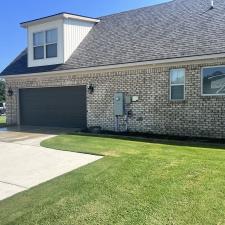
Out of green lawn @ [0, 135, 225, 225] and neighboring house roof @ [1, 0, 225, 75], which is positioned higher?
neighboring house roof @ [1, 0, 225, 75]

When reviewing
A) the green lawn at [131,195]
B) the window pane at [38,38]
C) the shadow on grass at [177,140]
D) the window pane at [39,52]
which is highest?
the window pane at [38,38]

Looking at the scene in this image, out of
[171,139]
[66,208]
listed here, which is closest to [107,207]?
[66,208]

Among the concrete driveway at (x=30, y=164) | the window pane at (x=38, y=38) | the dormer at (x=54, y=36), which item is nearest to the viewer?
the concrete driveway at (x=30, y=164)

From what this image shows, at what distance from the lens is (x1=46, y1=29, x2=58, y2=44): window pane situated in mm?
17203

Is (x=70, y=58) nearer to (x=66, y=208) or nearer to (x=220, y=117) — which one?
(x=220, y=117)

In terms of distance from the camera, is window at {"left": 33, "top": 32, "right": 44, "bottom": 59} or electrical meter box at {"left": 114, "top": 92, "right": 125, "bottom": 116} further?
Answer: window at {"left": 33, "top": 32, "right": 44, "bottom": 59}

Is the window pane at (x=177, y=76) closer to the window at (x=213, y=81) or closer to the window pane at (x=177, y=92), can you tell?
the window pane at (x=177, y=92)

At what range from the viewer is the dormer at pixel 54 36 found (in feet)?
55.3

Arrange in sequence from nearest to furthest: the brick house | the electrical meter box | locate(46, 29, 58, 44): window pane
Result: the brick house
the electrical meter box
locate(46, 29, 58, 44): window pane

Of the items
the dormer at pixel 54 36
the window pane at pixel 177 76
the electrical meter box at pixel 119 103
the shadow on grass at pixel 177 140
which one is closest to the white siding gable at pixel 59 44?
the dormer at pixel 54 36

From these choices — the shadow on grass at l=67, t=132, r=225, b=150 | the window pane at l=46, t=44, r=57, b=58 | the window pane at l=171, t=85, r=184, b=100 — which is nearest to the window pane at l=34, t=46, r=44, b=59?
the window pane at l=46, t=44, r=57, b=58

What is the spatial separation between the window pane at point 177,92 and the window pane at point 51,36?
7.38m

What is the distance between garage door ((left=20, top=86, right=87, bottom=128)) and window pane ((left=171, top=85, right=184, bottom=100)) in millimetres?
4761

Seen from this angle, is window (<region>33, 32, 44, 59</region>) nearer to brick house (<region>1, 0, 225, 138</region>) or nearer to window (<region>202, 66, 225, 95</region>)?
brick house (<region>1, 0, 225, 138</region>)
